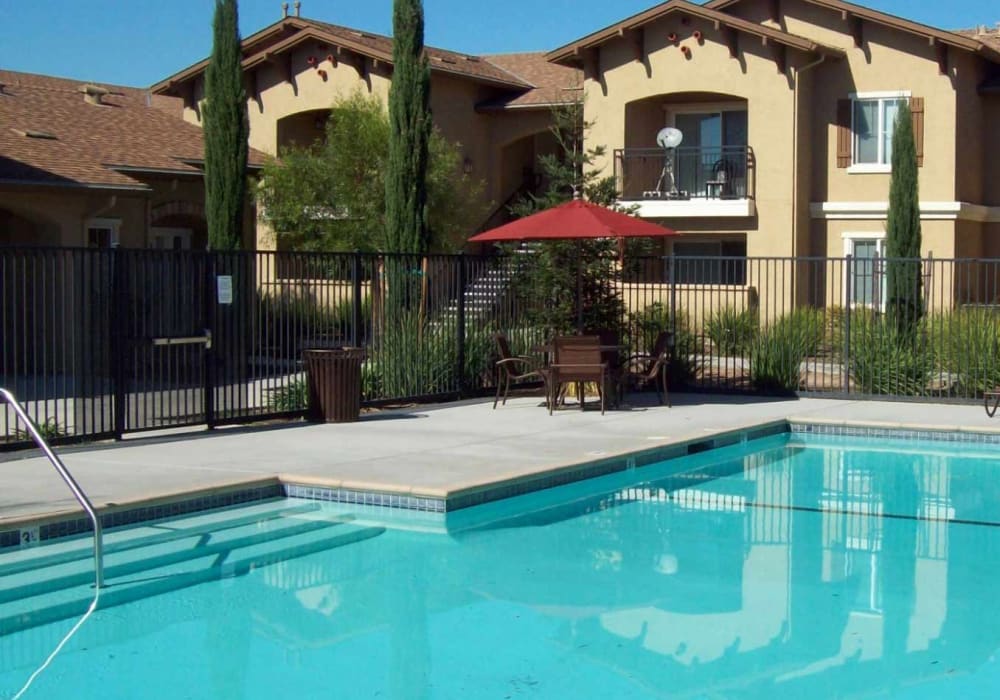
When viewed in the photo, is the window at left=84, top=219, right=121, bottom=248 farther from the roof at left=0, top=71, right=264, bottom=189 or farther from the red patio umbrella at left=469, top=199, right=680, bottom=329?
the red patio umbrella at left=469, top=199, right=680, bottom=329

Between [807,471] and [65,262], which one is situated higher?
[65,262]

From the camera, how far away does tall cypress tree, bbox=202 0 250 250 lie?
21.6 metres

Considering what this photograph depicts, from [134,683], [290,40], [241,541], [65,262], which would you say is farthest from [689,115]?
[134,683]

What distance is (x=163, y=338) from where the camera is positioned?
1357 cm

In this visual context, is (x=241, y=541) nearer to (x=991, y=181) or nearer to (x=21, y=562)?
(x=21, y=562)

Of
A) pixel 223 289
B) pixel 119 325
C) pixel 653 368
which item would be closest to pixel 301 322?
pixel 223 289

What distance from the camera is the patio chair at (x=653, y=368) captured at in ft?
56.9

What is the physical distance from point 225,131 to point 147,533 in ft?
43.6

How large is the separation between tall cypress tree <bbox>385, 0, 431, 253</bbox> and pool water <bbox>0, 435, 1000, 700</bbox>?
7.64m

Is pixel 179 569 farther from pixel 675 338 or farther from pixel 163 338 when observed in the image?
pixel 675 338

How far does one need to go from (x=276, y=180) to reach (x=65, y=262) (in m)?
14.6

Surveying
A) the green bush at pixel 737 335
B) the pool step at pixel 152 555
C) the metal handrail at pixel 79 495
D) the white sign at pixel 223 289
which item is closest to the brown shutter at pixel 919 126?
the green bush at pixel 737 335

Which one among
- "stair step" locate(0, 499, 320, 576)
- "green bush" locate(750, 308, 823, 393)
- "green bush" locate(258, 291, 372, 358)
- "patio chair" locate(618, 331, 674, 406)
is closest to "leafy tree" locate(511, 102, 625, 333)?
"patio chair" locate(618, 331, 674, 406)

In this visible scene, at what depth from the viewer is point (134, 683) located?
662 cm
